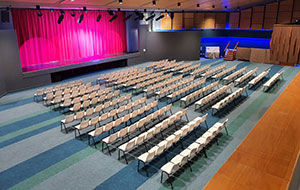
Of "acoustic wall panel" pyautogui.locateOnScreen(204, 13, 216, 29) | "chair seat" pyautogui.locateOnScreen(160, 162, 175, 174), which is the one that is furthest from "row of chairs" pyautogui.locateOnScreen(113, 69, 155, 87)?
"acoustic wall panel" pyautogui.locateOnScreen(204, 13, 216, 29)

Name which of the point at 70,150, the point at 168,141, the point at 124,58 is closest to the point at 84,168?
the point at 70,150

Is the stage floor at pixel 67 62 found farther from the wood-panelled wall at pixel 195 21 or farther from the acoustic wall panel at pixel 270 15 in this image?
the acoustic wall panel at pixel 270 15

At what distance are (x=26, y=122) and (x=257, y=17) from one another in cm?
2301

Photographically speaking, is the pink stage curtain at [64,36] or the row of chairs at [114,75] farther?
the pink stage curtain at [64,36]

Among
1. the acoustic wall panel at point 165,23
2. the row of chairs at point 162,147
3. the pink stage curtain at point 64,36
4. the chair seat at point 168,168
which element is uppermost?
the acoustic wall panel at point 165,23

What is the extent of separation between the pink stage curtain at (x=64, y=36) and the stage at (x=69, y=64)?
2.25ft

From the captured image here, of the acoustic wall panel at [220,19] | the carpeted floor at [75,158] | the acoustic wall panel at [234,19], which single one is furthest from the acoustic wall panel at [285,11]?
the carpeted floor at [75,158]

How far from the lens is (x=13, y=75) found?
15.8 meters

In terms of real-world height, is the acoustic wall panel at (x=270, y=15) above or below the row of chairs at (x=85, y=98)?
above

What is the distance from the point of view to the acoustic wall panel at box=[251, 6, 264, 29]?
2406 centimetres

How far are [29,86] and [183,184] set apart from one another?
13689mm

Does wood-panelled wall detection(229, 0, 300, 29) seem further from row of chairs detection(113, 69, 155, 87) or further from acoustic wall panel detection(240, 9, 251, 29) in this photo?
row of chairs detection(113, 69, 155, 87)

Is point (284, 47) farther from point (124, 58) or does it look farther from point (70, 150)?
point (124, 58)

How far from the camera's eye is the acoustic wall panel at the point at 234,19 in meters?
26.1
